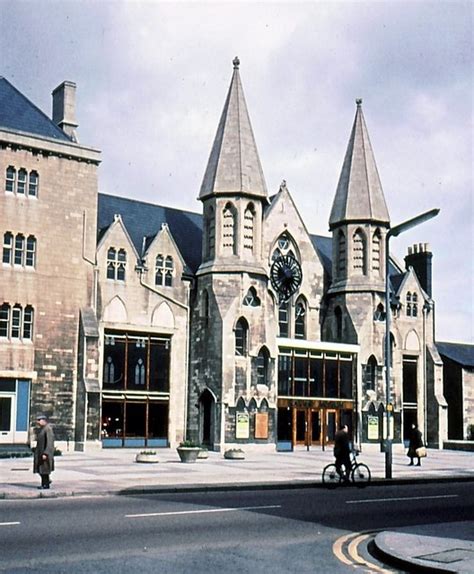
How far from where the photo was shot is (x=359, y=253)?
5122cm

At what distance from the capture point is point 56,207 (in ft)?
137

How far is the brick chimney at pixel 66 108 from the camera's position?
4716 centimetres

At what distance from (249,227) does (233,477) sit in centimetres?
2296

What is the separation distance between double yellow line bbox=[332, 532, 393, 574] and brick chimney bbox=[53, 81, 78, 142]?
3693 centimetres

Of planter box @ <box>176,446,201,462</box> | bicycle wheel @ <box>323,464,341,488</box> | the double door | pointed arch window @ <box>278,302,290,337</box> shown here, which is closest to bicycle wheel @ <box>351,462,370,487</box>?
bicycle wheel @ <box>323,464,341,488</box>

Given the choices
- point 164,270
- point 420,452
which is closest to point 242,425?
point 164,270

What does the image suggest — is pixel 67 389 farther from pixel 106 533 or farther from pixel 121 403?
pixel 106 533

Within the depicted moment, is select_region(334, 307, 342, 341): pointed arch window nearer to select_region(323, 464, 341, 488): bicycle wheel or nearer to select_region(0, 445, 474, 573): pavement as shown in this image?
select_region(0, 445, 474, 573): pavement

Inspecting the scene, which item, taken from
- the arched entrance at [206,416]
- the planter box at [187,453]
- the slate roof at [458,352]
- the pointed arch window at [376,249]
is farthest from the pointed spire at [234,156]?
the slate roof at [458,352]

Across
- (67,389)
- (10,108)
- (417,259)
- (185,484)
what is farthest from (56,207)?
(417,259)

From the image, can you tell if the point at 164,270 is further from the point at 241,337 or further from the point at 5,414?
the point at 5,414

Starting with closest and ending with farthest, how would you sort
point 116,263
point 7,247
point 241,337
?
point 7,247, point 116,263, point 241,337

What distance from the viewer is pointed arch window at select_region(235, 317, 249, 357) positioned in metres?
44.9

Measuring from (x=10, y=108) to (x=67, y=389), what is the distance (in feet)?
47.7
